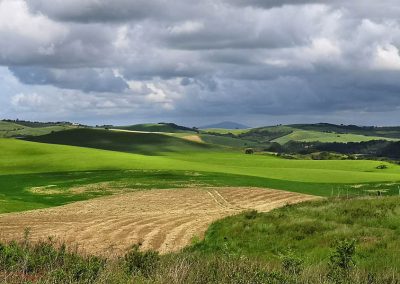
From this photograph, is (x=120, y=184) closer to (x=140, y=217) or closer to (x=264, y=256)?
(x=140, y=217)

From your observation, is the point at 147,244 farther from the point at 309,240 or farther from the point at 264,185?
the point at 264,185

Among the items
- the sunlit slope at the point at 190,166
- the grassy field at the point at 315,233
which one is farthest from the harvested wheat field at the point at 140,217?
the sunlit slope at the point at 190,166

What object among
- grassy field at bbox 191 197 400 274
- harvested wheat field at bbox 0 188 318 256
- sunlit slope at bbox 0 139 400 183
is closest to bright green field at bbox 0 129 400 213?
sunlit slope at bbox 0 139 400 183

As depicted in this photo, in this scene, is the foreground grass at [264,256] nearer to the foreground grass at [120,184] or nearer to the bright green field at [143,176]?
the bright green field at [143,176]

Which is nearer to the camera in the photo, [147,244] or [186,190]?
[147,244]

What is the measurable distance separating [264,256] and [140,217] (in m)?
22.3

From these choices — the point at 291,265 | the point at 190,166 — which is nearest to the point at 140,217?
the point at 291,265

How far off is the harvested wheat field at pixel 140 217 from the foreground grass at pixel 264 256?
10.5ft

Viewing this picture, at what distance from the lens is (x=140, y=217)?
47.3 m

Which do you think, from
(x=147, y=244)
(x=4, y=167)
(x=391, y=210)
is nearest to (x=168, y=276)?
(x=147, y=244)

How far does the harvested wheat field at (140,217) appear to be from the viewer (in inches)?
1373

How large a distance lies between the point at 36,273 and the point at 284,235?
2030cm

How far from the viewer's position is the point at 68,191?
75.3 meters

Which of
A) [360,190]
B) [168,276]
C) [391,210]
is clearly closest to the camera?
[168,276]
